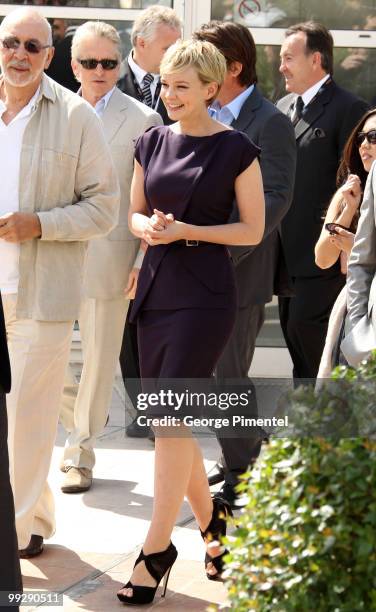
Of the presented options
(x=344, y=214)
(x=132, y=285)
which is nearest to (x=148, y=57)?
(x=132, y=285)

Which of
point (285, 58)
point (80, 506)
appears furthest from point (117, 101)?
point (80, 506)

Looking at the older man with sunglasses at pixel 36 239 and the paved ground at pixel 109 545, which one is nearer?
the paved ground at pixel 109 545

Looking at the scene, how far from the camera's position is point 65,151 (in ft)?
17.9

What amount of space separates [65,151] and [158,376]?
3.41 ft

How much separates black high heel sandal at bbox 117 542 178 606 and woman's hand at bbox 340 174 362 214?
1.62 m

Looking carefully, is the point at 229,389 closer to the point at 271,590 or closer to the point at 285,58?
the point at 285,58

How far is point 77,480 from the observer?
6.67m

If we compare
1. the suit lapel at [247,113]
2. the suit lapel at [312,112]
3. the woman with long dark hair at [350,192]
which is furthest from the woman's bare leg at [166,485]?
the suit lapel at [312,112]

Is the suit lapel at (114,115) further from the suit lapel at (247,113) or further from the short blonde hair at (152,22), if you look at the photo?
the suit lapel at (247,113)

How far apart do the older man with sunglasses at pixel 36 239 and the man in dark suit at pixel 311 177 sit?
93.9 inches

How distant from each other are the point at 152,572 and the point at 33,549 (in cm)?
74

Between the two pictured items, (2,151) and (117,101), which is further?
(117,101)

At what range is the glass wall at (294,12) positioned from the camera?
30.6 ft

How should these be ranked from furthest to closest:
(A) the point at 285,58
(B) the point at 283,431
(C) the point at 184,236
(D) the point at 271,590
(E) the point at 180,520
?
(A) the point at 285,58, (E) the point at 180,520, (C) the point at 184,236, (B) the point at 283,431, (D) the point at 271,590
